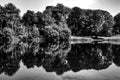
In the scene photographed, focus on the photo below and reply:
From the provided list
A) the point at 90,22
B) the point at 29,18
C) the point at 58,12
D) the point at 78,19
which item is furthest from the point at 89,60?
the point at 78,19

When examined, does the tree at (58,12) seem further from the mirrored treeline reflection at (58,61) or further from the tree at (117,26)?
the mirrored treeline reflection at (58,61)

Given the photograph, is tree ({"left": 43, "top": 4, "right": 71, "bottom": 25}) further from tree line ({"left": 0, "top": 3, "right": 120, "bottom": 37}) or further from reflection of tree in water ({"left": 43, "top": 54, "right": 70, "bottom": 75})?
reflection of tree in water ({"left": 43, "top": 54, "right": 70, "bottom": 75})

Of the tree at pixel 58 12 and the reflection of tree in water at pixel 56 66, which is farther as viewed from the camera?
the tree at pixel 58 12

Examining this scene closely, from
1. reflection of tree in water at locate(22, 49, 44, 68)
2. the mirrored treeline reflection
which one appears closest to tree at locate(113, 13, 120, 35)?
the mirrored treeline reflection

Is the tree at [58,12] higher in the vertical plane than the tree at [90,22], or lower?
higher

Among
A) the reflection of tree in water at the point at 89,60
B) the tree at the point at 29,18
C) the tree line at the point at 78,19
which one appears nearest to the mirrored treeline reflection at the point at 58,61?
the reflection of tree in water at the point at 89,60

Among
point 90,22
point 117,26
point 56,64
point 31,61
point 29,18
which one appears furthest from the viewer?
point 117,26

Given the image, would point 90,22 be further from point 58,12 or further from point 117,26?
point 117,26

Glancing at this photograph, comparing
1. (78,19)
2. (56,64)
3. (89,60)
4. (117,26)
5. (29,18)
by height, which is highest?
(29,18)

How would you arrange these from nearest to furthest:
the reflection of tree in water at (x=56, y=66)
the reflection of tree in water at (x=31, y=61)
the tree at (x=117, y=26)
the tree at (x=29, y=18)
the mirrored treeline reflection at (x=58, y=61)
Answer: the reflection of tree in water at (x=56, y=66), the mirrored treeline reflection at (x=58, y=61), the reflection of tree in water at (x=31, y=61), the tree at (x=29, y=18), the tree at (x=117, y=26)

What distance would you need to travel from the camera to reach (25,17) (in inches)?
4166

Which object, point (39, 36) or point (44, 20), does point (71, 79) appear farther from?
point (44, 20)

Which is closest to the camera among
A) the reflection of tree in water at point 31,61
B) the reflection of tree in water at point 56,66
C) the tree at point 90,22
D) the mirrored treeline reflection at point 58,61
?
the reflection of tree in water at point 56,66

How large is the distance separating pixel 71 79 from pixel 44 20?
77096 millimetres
